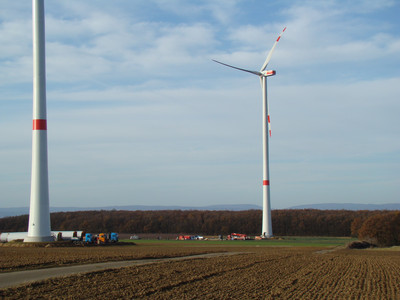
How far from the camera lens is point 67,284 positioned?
22.3 metres

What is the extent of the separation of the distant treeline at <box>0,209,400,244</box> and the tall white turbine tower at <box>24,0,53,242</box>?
81.9 metres

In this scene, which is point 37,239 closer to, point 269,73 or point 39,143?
point 39,143

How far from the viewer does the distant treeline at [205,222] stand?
127 meters

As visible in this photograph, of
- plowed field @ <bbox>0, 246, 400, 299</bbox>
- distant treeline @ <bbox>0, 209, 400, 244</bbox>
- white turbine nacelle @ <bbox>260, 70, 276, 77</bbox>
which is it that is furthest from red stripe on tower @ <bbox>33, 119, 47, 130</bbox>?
distant treeline @ <bbox>0, 209, 400, 244</bbox>

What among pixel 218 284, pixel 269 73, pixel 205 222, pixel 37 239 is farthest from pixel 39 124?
pixel 205 222

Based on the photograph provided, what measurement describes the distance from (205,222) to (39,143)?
3631 inches

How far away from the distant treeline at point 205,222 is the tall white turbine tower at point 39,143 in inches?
3225

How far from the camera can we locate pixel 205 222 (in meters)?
140

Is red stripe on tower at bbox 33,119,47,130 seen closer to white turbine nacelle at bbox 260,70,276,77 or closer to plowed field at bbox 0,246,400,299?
plowed field at bbox 0,246,400,299

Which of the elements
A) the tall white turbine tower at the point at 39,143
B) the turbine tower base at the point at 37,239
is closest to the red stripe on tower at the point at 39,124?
the tall white turbine tower at the point at 39,143

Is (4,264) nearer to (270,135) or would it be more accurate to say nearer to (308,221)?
(270,135)

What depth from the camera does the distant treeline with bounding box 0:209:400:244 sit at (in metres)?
127

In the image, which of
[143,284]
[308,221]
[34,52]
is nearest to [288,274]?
[143,284]

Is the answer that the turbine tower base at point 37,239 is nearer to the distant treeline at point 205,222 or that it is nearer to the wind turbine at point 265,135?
the wind turbine at point 265,135
